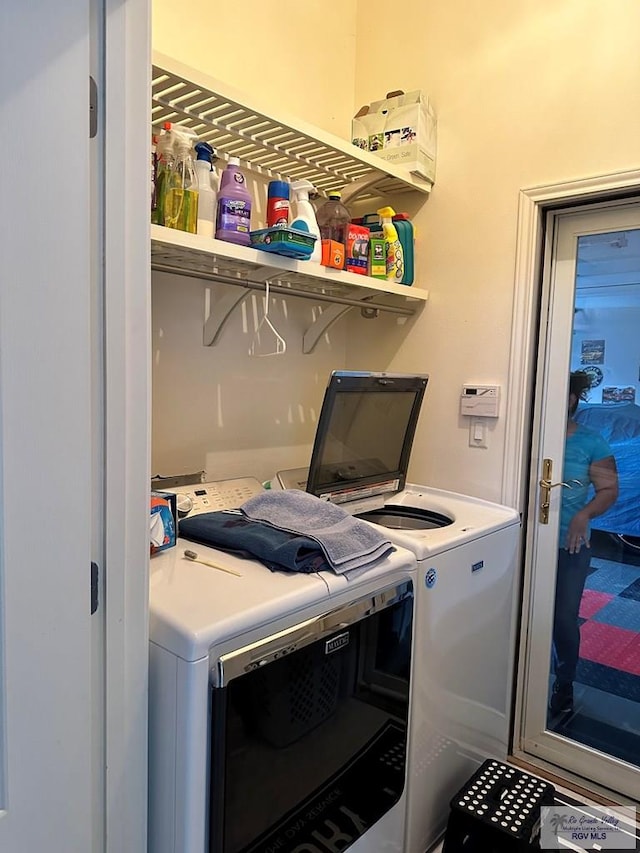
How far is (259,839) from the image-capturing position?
119cm

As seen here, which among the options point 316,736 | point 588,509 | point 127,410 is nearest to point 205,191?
point 127,410

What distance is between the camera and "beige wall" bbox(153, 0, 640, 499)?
1.90 m

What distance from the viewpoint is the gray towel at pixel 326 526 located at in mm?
1370

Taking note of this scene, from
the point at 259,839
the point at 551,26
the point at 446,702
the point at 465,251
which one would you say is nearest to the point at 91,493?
the point at 259,839

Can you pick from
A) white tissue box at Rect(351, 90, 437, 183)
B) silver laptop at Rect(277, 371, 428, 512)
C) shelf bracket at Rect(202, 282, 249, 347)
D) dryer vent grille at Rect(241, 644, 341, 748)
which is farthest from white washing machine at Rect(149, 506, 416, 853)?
white tissue box at Rect(351, 90, 437, 183)

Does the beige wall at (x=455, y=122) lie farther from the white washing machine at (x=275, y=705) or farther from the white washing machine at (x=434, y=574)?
the white washing machine at (x=275, y=705)

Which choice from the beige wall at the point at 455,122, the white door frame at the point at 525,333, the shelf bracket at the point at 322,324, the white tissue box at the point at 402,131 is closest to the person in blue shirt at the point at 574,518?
the white door frame at the point at 525,333

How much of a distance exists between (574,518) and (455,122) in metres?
1.56

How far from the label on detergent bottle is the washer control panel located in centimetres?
74

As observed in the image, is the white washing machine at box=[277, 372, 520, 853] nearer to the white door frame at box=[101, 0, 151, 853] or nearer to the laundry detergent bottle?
the laundry detergent bottle

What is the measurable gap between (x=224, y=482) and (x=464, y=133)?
1.58 m

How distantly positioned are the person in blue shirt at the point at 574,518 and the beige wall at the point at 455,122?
0.86ft

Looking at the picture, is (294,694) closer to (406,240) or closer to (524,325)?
(524,325)

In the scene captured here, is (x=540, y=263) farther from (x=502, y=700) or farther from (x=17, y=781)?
(x=17, y=781)
